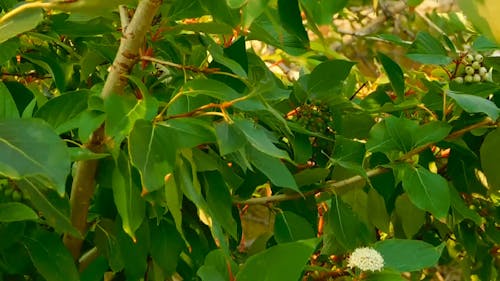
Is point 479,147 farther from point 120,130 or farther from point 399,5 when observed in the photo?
point 399,5

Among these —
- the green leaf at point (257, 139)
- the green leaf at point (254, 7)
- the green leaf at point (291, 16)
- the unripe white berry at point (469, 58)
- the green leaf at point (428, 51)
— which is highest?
the green leaf at point (254, 7)

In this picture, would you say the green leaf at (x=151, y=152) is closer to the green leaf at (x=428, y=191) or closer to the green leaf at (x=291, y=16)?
the green leaf at (x=291, y=16)

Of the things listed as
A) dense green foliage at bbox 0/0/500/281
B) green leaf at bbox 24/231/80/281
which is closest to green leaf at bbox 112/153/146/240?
dense green foliage at bbox 0/0/500/281

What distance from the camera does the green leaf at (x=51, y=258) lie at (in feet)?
2.88

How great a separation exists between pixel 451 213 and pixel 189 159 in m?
0.48

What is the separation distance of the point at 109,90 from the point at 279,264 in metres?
0.25

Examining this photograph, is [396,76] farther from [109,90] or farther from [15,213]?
[15,213]

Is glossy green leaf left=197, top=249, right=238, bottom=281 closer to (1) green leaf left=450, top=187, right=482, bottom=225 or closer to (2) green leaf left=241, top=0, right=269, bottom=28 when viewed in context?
(2) green leaf left=241, top=0, right=269, bottom=28

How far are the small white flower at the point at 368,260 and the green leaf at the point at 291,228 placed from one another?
0.13 m

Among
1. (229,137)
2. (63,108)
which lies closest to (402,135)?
(229,137)

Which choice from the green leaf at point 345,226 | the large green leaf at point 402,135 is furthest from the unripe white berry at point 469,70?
the green leaf at point 345,226

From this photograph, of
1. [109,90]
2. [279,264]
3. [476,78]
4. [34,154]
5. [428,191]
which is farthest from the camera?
[476,78]

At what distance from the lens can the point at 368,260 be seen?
33.1 inches

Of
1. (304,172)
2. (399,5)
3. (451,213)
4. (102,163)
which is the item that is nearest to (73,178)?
(102,163)
